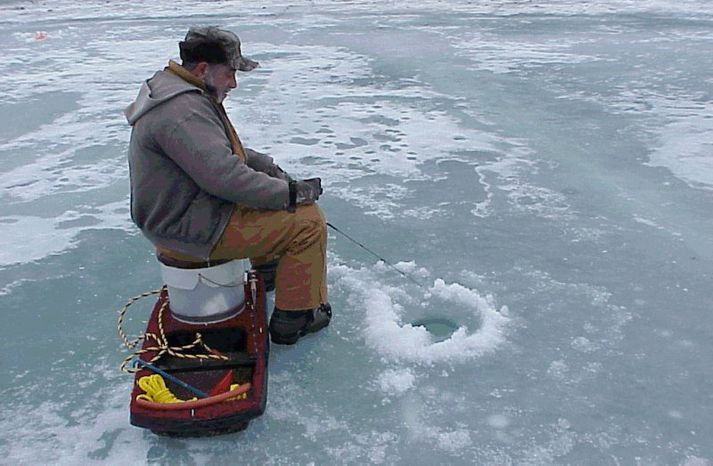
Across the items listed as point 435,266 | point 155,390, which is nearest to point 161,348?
point 155,390

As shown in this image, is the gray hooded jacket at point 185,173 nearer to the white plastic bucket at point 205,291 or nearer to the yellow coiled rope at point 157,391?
the white plastic bucket at point 205,291

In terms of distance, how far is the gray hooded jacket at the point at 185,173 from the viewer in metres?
2.01

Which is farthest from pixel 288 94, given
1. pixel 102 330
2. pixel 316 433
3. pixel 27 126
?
pixel 316 433

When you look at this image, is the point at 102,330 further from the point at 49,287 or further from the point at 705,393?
the point at 705,393

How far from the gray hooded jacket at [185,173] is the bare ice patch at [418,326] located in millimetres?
655

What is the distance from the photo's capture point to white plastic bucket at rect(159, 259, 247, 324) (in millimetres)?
2289

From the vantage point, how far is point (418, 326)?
2.59m

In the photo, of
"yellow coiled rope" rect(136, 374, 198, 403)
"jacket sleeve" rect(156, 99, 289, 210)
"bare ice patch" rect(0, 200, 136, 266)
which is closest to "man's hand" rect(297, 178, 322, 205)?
"jacket sleeve" rect(156, 99, 289, 210)

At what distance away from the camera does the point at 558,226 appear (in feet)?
11.1

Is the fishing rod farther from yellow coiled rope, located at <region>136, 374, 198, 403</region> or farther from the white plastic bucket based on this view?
yellow coiled rope, located at <region>136, 374, 198, 403</region>

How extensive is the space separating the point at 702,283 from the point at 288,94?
14.1ft

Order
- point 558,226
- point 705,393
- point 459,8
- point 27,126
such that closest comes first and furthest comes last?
point 705,393 < point 558,226 < point 27,126 < point 459,8

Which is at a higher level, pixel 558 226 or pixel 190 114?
pixel 190 114

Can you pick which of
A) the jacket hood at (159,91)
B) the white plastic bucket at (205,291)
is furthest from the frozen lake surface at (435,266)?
the jacket hood at (159,91)
